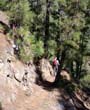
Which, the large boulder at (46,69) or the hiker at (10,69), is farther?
the large boulder at (46,69)

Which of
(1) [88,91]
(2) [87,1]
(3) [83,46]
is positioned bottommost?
(1) [88,91]

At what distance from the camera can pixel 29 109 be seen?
21891 millimetres

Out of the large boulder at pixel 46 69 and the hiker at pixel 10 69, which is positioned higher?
the hiker at pixel 10 69

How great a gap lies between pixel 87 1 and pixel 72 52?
4371mm

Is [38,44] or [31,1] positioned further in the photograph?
[31,1]

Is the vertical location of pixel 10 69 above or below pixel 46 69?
above

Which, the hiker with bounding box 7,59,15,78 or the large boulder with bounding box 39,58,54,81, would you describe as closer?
the hiker with bounding box 7,59,15,78

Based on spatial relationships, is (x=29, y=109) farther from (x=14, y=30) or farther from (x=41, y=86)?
(x=14, y=30)

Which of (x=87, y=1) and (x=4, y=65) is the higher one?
(x=87, y=1)

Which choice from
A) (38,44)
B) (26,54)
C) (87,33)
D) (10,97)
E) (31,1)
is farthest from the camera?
(87,33)

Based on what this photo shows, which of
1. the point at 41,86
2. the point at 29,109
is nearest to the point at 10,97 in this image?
the point at 29,109

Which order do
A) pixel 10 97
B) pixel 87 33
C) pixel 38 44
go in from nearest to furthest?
pixel 10 97
pixel 38 44
pixel 87 33

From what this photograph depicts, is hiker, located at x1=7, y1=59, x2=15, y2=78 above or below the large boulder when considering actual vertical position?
above

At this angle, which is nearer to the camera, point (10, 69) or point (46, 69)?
point (10, 69)
